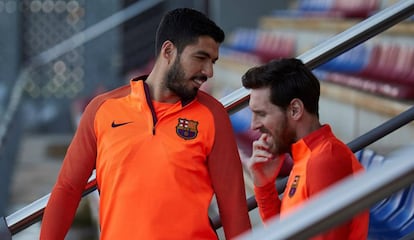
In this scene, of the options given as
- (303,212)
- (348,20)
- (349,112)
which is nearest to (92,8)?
(348,20)

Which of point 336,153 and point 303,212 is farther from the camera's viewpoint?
point 336,153

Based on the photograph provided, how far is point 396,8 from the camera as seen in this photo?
247 centimetres

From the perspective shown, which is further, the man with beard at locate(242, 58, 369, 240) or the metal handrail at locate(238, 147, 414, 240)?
the man with beard at locate(242, 58, 369, 240)

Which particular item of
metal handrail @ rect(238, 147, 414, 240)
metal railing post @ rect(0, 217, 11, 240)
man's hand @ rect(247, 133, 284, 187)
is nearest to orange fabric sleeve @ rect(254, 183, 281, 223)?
man's hand @ rect(247, 133, 284, 187)

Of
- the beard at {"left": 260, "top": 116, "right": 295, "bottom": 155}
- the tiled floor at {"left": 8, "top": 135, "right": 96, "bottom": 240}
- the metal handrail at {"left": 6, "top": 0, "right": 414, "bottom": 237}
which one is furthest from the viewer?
the tiled floor at {"left": 8, "top": 135, "right": 96, "bottom": 240}

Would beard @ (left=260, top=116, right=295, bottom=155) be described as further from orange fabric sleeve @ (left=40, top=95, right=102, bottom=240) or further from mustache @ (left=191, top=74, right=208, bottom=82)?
orange fabric sleeve @ (left=40, top=95, right=102, bottom=240)

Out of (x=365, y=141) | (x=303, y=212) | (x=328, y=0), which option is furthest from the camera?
(x=328, y=0)

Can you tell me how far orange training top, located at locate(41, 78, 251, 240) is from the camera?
6.09 feet

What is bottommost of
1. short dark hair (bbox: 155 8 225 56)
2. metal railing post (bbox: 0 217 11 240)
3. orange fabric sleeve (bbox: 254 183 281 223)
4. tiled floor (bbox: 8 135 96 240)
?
tiled floor (bbox: 8 135 96 240)

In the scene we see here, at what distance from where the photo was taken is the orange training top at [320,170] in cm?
172

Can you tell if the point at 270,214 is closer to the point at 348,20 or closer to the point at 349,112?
the point at 349,112

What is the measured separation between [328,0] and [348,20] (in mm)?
1289

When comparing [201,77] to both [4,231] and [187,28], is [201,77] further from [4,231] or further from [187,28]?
[4,231]

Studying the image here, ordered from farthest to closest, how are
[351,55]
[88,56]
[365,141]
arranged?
[88,56] → [351,55] → [365,141]
